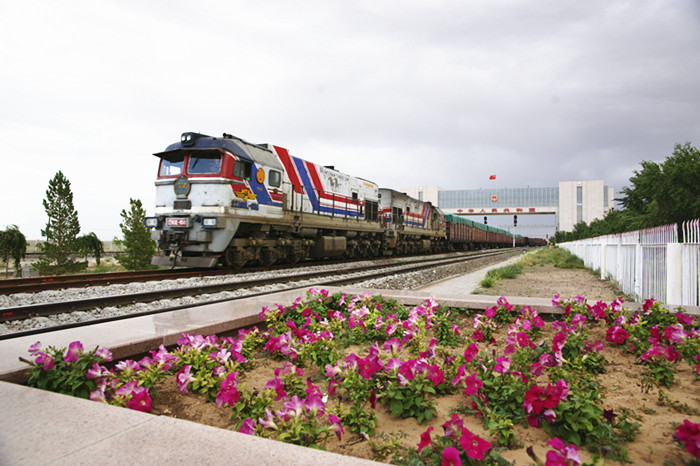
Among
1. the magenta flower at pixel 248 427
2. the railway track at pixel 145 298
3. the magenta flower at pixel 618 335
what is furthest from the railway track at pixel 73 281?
the magenta flower at pixel 618 335

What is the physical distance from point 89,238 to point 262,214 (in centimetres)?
2500

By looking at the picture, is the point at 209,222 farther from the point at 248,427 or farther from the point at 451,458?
the point at 451,458

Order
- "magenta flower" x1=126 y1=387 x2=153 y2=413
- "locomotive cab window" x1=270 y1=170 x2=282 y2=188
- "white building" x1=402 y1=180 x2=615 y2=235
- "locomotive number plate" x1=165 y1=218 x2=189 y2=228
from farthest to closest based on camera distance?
"white building" x1=402 y1=180 x2=615 y2=235 → "locomotive cab window" x1=270 y1=170 x2=282 y2=188 → "locomotive number plate" x1=165 y1=218 x2=189 y2=228 → "magenta flower" x1=126 y1=387 x2=153 y2=413

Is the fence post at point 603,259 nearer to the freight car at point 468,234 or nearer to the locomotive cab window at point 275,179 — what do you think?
the locomotive cab window at point 275,179

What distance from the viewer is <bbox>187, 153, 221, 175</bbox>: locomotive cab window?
11.9 meters

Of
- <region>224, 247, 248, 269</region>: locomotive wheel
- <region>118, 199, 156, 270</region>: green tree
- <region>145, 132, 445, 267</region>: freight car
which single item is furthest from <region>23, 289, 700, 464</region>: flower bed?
<region>118, 199, 156, 270</region>: green tree

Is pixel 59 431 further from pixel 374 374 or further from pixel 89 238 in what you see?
pixel 89 238

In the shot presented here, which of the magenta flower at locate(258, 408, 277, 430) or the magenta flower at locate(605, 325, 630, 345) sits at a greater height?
the magenta flower at locate(605, 325, 630, 345)

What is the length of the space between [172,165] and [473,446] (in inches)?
487

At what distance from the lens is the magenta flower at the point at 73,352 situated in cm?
256

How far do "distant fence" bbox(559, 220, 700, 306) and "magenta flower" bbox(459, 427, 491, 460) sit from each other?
6.54m

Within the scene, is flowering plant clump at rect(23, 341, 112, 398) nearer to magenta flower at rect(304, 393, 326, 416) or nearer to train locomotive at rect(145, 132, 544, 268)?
magenta flower at rect(304, 393, 326, 416)

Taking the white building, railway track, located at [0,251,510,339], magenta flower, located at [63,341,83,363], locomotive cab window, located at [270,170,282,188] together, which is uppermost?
the white building

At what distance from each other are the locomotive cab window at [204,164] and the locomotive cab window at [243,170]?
47 centimetres
